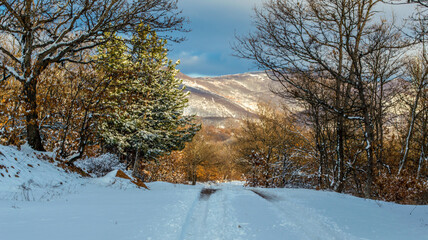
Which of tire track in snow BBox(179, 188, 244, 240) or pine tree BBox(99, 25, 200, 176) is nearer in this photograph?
tire track in snow BBox(179, 188, 244, 240)

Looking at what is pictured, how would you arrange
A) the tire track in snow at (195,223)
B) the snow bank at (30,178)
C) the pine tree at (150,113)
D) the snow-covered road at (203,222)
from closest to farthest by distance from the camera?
1. the snow-covered road at (203,222)
2. the tire track in snow at (195,223)
3. the snow bank at (30,178)
4. the pine tree at (150,113)

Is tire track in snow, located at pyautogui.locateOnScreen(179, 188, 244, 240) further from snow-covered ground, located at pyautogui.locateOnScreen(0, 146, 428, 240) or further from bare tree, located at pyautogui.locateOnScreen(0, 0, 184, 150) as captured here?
bare tree, located at pyautogui.locateOnScreen(0, 0, 184, 150)

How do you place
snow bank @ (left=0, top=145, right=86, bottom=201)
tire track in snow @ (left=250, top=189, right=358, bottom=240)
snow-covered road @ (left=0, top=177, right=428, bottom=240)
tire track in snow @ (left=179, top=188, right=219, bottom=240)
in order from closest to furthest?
A: snow-covered road @ (left=0, top=177, right=428, bottom=240) → tire track in snow @ (left=179, top=188, right=219, bottom=240) → tire track in snow @ (left=250, top=189, right=358, bottom=240) → snow bank @ (left=0, top=145, right=86, bottom=201)

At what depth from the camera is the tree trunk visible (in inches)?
337

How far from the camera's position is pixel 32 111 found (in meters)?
8.47

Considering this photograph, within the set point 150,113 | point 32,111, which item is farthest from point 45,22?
point 150,113

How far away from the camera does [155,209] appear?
5.23m

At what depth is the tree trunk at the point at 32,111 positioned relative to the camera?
8.55m

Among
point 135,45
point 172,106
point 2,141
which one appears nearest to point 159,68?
point 172,106

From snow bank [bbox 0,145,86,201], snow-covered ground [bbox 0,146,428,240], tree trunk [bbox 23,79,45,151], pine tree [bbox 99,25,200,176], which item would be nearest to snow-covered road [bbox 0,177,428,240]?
snow-covered ground [bbox 0,146,428,240]

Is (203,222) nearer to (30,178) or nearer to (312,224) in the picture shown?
(312,224)

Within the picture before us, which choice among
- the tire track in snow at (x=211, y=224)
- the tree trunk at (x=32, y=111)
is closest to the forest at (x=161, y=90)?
the tree trunk at (x=32, y=111)

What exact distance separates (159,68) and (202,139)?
19.8 metres

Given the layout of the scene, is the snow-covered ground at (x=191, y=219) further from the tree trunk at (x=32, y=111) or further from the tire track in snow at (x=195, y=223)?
the tree trunk at (x=32, y=111)
